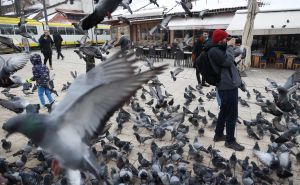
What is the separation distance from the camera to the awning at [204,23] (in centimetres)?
1539

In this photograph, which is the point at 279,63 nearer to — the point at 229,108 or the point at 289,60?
the point at 289,60

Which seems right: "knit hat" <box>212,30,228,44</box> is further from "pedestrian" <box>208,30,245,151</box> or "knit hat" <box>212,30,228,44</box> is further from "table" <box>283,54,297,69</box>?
"table" <box>283,54,297,69</box>

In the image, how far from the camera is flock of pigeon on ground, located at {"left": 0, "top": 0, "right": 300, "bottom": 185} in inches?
70.7

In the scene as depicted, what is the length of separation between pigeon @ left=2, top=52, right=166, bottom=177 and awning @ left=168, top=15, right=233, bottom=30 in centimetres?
1468

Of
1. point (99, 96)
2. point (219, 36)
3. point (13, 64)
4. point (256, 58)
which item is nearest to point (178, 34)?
point (256, 58)

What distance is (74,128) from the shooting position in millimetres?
1825

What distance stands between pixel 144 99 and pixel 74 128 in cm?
606

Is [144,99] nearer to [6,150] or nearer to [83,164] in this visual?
[6,150]

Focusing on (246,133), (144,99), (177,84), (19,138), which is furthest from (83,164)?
(177,84)

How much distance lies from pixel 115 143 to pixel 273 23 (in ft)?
39.1

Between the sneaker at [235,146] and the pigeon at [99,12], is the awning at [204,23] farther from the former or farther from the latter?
the pigeon at [99,12]

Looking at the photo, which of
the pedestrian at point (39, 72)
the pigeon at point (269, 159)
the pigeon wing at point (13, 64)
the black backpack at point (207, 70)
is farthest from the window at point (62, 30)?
the pigeon at point (269, 159)

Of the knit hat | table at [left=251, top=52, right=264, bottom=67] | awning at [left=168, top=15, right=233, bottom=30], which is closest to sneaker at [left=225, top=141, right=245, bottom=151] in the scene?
the knit hat

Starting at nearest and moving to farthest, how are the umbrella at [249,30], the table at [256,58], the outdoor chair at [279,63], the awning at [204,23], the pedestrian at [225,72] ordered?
the pedestrian at [225,72], the umbrella at [249,30], the outdoor chair at [279,63], the table at [256,58], the awning at [204,23]
